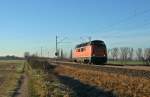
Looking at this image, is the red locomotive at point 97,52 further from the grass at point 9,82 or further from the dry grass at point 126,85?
the dry grass at point 126,85

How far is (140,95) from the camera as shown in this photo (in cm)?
2400

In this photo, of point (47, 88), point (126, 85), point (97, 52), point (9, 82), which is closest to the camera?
point (126, 85)

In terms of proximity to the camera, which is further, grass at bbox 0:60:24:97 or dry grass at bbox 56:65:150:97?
grass at bbox 0:60:24:97

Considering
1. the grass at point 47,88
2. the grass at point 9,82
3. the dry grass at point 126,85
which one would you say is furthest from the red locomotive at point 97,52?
the dry grass at point 126,85

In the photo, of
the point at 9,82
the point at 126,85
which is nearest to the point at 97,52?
the point at 9,82

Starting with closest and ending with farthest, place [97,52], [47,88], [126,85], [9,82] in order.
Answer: [126,85]
[47,88]
[9,82]
[97,52]

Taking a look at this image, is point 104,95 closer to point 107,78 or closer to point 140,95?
point 140,95

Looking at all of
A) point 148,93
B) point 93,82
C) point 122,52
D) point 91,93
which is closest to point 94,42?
point 93,82

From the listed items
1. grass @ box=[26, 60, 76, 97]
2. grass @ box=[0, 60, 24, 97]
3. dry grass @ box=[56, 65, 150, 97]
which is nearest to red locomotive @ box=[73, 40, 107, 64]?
grass @ box=[0, 60, 24, 97]

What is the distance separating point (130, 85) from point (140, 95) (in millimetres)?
3389

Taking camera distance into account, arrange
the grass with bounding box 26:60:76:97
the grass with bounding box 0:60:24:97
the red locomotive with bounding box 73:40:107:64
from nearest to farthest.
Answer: the grass with bounding box 26:60:76:97 < the grass with bounding box 0:60:24:97 < the red locomotive with bounding box 73:40:107:64

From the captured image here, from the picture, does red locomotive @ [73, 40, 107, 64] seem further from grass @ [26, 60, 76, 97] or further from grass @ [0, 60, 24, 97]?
grass @ [26, 60, 76, 97]

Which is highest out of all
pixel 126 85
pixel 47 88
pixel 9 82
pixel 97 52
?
pixel 97 52

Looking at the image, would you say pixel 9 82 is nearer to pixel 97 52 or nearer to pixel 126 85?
pixel 126 85
